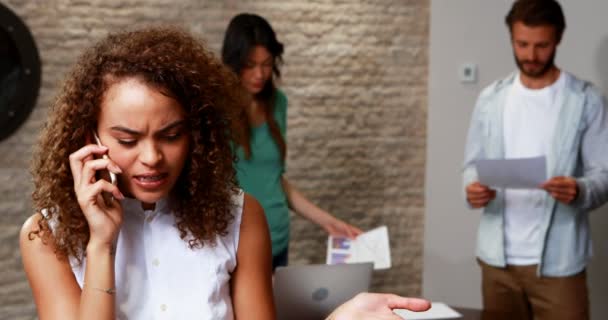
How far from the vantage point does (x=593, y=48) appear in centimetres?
396

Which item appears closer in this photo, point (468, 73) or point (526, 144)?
point (526, 144)

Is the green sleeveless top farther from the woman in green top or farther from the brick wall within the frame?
the brick wall

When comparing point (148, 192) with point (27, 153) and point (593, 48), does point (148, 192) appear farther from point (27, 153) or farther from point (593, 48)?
point (593, 48)

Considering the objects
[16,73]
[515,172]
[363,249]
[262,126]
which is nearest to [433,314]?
[363,249]

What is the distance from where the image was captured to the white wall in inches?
173

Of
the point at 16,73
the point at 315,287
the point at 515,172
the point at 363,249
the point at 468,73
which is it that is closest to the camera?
the point at 315,287

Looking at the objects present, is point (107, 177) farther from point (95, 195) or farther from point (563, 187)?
point (563, 187)

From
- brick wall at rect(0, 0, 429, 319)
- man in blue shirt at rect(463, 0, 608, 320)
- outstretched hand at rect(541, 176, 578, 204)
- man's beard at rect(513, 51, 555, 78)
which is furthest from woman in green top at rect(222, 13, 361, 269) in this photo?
brick wall at rect(0, 0, 429, 319)

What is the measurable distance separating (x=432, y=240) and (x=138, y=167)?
331 cm

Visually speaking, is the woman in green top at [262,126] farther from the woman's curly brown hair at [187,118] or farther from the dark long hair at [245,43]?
the woman's curly brown hair at [187,118]

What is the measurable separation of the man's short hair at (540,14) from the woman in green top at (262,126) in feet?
2.99

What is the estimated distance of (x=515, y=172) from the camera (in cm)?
293

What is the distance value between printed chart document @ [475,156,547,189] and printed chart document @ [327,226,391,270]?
504mm

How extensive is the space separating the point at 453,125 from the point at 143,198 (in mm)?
3177
